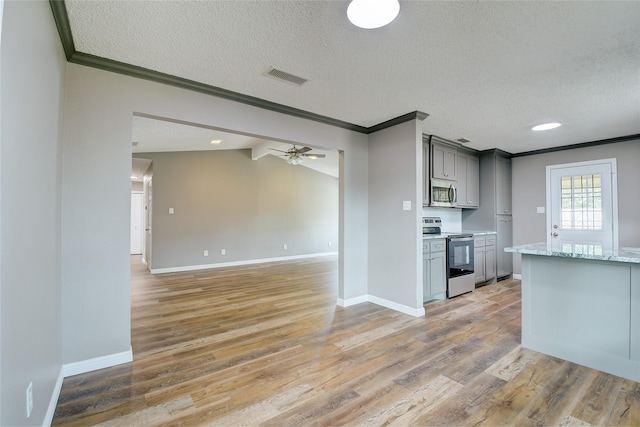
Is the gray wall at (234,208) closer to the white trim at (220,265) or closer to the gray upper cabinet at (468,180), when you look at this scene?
the white trim at (220,265)

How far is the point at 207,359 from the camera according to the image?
2455 mm

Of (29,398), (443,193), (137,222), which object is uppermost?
(443,193)

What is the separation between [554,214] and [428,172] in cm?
265

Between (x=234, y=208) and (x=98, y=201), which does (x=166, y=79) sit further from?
(x=234, y=208)

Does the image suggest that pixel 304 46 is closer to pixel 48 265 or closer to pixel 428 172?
pixel 48 265

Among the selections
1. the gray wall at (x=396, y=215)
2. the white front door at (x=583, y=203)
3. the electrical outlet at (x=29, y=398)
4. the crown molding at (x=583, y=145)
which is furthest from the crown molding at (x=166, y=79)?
the white front door at (x=583, y=203)

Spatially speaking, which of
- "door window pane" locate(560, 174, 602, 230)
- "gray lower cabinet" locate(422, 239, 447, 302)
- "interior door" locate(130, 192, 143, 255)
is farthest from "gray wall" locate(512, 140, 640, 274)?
"interior door" locate(130, 192, 143, 255)

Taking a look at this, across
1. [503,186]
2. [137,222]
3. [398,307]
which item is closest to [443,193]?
[503,186]

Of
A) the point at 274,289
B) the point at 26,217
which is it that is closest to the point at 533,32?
the point at 26,217

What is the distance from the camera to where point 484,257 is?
195 inches

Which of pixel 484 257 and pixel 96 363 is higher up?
pixel 484 257

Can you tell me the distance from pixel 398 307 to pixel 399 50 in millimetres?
2849

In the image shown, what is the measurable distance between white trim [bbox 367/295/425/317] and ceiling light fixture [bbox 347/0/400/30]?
9.76 ft

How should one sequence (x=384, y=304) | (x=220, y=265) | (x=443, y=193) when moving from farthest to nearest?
(x=220, y=265) < (x=443, y=193) < (x=384, y=304)
